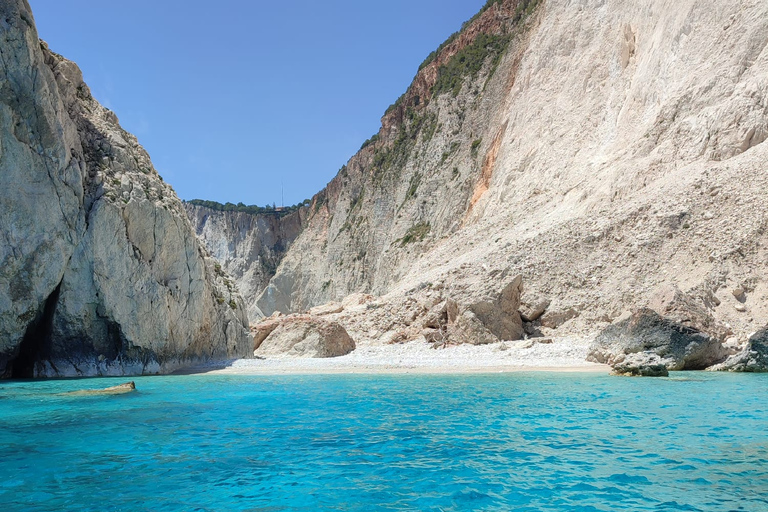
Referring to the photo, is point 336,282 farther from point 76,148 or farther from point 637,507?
point 637,507

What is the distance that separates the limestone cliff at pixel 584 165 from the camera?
2003cm

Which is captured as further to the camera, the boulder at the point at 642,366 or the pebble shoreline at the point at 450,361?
the pebble shoreline at the point at 450,361

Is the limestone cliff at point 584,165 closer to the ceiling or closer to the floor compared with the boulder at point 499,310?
closer to the ceiling

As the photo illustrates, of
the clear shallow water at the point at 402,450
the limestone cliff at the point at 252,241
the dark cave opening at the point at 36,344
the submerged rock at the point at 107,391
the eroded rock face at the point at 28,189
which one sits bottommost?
the clear shallow water at the point at 402,450

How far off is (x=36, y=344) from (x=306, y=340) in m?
9.21

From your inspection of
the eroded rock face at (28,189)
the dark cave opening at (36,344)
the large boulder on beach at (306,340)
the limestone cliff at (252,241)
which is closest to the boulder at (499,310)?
the large boulder on beach at (306,340)

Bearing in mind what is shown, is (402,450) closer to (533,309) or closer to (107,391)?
(107,391)

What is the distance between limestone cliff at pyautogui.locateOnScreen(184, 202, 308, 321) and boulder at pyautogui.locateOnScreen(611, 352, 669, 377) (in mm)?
64260

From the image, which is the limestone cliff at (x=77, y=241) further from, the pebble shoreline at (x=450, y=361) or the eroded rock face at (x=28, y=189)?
the pebble shoreline at (x=450, y=361)

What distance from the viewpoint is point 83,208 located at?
54.9 ft

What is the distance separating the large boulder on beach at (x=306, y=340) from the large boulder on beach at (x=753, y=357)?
1291 cm

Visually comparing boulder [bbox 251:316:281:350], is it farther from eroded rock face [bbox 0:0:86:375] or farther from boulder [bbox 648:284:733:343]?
boulder [bbox 648:284:733:343]

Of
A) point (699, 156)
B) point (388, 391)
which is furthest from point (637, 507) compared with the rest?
point (699, 156)

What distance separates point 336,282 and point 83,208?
39036mm
